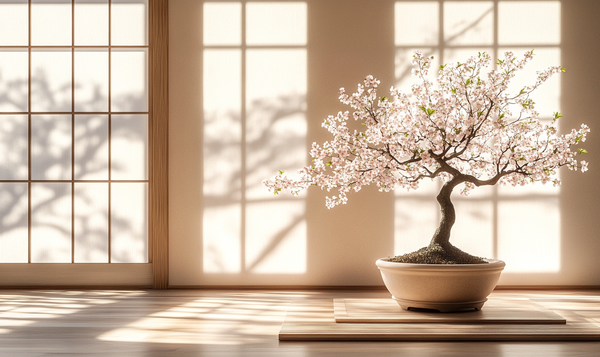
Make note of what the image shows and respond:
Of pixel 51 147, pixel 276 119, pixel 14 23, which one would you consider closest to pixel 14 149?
pixel 51 147

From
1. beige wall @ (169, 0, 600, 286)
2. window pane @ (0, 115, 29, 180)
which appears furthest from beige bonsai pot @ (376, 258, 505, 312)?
window pane @ (0, 115, 29, 180)

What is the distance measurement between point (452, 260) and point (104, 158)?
2.36m

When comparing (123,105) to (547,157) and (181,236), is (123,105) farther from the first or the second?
(547,157)

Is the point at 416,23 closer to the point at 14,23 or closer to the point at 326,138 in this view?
the point at 326,138

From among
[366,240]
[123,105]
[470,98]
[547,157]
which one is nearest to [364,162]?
[470,98]

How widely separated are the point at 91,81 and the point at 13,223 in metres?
1.09

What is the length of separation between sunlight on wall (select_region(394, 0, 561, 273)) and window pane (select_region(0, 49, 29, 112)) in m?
2.52

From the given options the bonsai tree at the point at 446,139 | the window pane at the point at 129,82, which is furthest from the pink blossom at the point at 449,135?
the window pane at the point at 129,82

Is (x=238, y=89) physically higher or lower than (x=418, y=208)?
higher

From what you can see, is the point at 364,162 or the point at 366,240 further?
the point at 366,240

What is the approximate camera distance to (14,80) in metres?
3.45

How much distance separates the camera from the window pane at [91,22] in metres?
3.44

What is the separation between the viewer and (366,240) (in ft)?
10.8

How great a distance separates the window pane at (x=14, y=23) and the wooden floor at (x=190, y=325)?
168 cm
